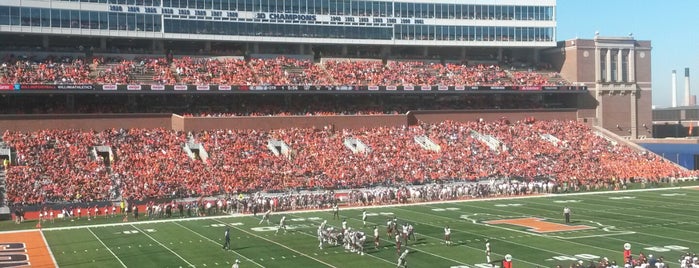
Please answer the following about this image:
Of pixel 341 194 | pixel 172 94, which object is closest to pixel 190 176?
pixel 341 194

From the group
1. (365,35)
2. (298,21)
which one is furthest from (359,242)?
(365,35)

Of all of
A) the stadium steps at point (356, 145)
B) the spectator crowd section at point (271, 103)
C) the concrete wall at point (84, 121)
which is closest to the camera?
the concrete wall at point (84, 121)

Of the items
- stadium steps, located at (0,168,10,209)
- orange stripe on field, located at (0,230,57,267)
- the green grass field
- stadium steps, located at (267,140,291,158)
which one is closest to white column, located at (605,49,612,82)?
the green grass field

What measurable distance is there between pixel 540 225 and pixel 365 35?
37877mm

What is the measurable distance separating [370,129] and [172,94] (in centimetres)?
1571

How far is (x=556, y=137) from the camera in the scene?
6744cm

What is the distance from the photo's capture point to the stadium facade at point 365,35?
2430 inches

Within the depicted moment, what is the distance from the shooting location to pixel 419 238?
3322cm

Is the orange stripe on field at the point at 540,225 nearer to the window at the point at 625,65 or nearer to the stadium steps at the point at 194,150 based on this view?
the stadium steps at the point at 194,150

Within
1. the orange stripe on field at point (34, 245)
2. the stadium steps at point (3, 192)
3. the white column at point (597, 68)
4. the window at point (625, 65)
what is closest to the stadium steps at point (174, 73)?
the stadium steps at point (3, 192)

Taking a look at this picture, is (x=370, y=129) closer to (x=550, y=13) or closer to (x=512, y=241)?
(x=550, y=13)

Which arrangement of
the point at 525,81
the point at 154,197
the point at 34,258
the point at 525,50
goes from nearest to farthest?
the point at 34,258, the point at 154,197, the point at 525,81, the point at 525,50

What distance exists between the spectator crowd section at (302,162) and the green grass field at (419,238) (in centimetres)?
701

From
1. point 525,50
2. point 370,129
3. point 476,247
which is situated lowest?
point 476,247
